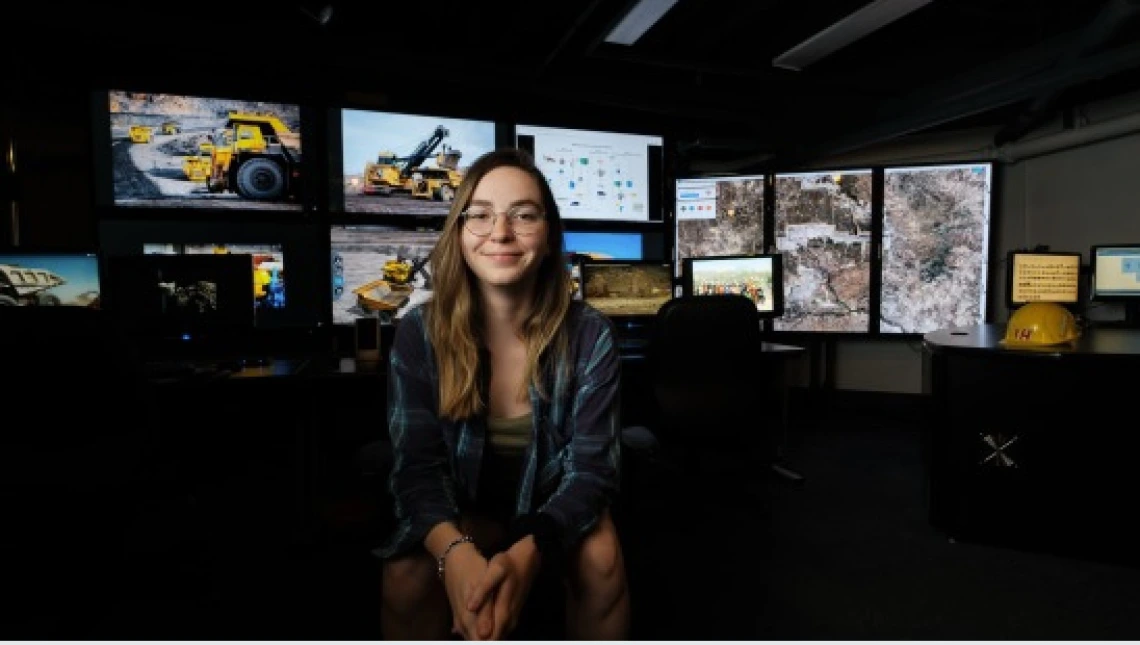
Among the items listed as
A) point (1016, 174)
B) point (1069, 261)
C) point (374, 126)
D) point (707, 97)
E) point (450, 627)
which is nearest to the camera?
point (450, 627)

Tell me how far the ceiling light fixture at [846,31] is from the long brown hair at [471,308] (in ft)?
9.85

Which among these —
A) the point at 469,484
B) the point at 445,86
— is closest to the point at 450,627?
the point at 469,484

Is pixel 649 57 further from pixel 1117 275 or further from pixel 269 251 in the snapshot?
pixel 1117 275

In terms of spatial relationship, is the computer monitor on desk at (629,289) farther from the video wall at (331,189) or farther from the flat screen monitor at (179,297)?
the flat screen monitor at (179,297)

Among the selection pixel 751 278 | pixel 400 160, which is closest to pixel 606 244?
pixel 751 278

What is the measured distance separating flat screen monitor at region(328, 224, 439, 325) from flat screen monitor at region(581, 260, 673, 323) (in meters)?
0.96

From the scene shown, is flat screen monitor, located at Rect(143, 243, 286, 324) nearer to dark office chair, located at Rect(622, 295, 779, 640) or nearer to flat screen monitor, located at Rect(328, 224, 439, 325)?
flat screen monitor, located at Rect(328, 224, 439, 325)

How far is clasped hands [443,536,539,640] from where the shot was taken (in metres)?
0.97

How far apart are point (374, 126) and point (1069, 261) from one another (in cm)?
472

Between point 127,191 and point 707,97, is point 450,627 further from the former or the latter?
point 707,97

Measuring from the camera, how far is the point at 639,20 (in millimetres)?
3609

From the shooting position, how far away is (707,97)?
15.3ft

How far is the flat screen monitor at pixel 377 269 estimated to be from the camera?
301 centimetres

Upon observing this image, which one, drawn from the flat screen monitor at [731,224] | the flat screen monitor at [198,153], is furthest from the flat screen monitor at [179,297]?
the flat screen monitor at [731,224]
